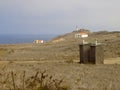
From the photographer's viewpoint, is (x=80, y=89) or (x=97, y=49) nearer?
(x=80, y=89)

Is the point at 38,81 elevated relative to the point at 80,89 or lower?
elevated

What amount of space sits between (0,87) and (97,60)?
74.5ft

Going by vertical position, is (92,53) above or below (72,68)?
above

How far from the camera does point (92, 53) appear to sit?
3069cm

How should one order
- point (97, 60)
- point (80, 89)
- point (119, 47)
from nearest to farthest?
point (80, 89) < point (97, 60) < point (119, 47)

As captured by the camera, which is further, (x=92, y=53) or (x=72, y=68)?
(x=92, y=53)

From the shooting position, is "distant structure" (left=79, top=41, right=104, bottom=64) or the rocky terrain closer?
the rocky terrain

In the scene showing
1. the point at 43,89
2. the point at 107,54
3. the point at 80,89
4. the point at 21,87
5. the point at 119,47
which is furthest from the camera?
the point at 119,47

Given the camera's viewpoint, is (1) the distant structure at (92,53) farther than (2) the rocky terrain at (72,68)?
Yes

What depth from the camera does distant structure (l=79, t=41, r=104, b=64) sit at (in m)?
30.3

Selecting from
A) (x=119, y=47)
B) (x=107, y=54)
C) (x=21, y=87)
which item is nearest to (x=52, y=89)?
(x=21, y=87)

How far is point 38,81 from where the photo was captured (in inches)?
285

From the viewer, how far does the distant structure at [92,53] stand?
30344 mm

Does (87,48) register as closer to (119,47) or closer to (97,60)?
(97,60)
